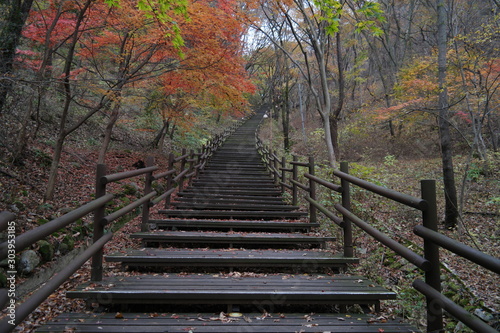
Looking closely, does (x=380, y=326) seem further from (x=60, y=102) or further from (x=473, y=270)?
(x=60, y=102)

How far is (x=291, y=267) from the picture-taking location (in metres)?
3.81

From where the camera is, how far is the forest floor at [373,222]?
12.2ft

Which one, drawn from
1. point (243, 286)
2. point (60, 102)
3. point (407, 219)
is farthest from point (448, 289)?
point (60, 102)

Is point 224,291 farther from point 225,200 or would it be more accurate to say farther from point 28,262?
point 225,200

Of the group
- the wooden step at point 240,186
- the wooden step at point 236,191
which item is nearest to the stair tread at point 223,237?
the wooden step at point 236,191

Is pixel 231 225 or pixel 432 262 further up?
pixel 432 262

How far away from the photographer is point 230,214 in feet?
19.5

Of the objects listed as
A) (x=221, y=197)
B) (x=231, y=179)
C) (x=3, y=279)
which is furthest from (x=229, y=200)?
(x=3, y=279)

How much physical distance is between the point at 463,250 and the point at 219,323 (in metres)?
2.01

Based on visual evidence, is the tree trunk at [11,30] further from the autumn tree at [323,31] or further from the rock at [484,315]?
the rock at [484,315]

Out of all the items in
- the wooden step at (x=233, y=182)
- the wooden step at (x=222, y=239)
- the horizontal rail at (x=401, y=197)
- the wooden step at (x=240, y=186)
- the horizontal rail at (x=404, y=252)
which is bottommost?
the wooden step at (x=222, y=239)

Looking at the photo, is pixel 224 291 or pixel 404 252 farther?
pixel 224 291

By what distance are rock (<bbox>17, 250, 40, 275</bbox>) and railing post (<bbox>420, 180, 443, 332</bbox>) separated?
566cm

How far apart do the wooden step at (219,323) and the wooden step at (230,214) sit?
3.15 m
